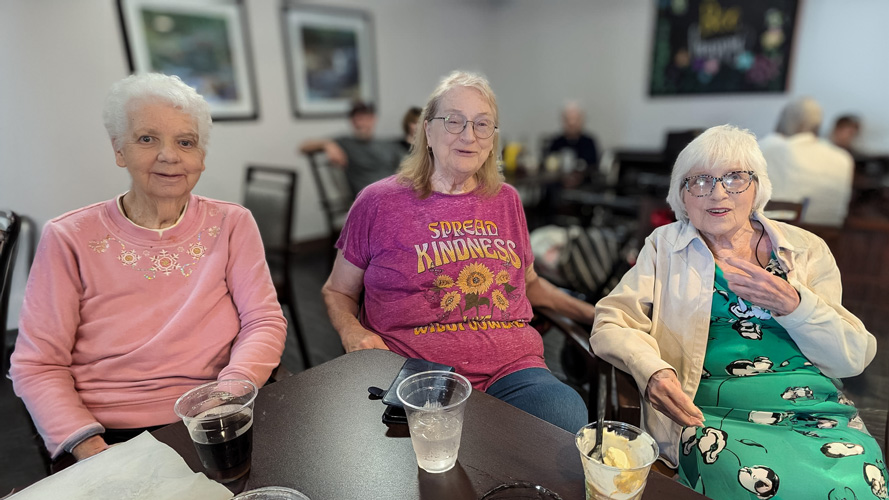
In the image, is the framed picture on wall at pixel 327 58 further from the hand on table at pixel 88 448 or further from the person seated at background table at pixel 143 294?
the hand on table at pixel 88 448

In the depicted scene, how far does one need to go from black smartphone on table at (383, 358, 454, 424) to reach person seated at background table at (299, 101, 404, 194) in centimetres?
292

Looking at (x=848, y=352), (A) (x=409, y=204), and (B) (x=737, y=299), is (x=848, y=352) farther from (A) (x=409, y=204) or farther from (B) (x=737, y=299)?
(A) (x=409, y=204)

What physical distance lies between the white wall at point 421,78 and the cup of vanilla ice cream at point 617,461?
128cm

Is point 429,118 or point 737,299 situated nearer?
point 737,299

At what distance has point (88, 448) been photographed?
99cm

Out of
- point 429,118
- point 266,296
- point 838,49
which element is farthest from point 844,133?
point 266,296

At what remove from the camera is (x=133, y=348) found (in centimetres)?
115

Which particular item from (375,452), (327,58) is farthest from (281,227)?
(327,58)

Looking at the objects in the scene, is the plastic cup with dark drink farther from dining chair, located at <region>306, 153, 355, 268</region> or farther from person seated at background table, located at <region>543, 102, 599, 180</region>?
person seated at background table, located at <region>543, 102, 599, 180</region>

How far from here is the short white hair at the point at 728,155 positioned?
1.12 metres

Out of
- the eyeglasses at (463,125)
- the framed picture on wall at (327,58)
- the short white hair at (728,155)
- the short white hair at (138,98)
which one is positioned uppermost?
the framed picture on wall at (327,58)

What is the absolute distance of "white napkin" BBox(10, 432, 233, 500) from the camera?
0.73 m

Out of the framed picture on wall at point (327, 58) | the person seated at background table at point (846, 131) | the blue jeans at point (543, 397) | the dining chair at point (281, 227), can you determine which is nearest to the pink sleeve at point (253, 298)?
the blue jeans at point (543, 397)

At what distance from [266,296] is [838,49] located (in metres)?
4.95
